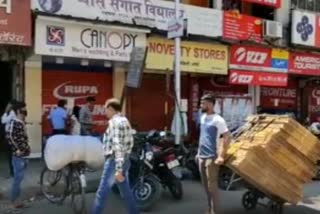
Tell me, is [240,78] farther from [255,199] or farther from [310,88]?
[255,199]

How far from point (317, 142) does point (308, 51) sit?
39.4ft

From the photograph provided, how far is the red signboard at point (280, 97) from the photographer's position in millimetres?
21734

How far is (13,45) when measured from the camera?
12781 millimetres

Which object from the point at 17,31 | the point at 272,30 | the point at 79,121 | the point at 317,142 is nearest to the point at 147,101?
the point at 79,121

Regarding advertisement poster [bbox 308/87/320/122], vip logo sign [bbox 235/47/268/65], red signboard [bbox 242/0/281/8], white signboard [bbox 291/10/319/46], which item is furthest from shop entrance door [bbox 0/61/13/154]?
advertisement poster [bbox 308/87/320/122]

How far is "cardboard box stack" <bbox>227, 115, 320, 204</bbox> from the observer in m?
8.17

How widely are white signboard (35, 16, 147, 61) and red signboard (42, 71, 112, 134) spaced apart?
7.17ft

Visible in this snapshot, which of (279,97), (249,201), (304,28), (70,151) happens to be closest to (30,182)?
(70,151)

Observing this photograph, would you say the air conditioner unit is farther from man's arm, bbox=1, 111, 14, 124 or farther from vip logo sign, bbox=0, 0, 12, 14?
man's arm, bbox=1, 111, 14, 124

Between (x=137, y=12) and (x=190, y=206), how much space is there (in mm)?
6824

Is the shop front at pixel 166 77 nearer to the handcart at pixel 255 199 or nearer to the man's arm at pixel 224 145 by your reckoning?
the handcart at pixel 255 199

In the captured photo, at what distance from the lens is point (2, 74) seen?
15703 millimetres

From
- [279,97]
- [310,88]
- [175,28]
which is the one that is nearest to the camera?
[175,28]

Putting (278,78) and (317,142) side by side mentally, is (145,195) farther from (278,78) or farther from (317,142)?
(278,78)
